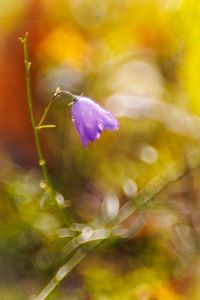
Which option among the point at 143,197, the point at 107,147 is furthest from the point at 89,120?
the point at 107,147

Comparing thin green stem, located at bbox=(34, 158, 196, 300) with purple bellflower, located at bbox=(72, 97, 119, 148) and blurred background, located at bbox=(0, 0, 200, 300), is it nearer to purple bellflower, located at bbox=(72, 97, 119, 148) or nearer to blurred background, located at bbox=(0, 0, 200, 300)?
blurred background, located at bbox=(0, 0, 200, 300)

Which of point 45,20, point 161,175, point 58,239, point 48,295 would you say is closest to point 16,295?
point 58,239

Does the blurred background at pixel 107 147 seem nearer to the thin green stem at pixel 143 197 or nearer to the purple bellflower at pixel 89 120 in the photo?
the thin green stem at pixel 143 197

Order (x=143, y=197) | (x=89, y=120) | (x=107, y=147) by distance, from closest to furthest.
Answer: (x=89, y=120)
(x=143, y=197)
(x=107, y=147)

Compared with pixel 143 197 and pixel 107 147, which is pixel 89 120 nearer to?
pixel 143 197

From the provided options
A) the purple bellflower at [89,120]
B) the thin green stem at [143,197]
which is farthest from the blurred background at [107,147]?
the purple bellflower at [89,120]

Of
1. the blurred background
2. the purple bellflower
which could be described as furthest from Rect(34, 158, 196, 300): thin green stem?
the purple bellflower
